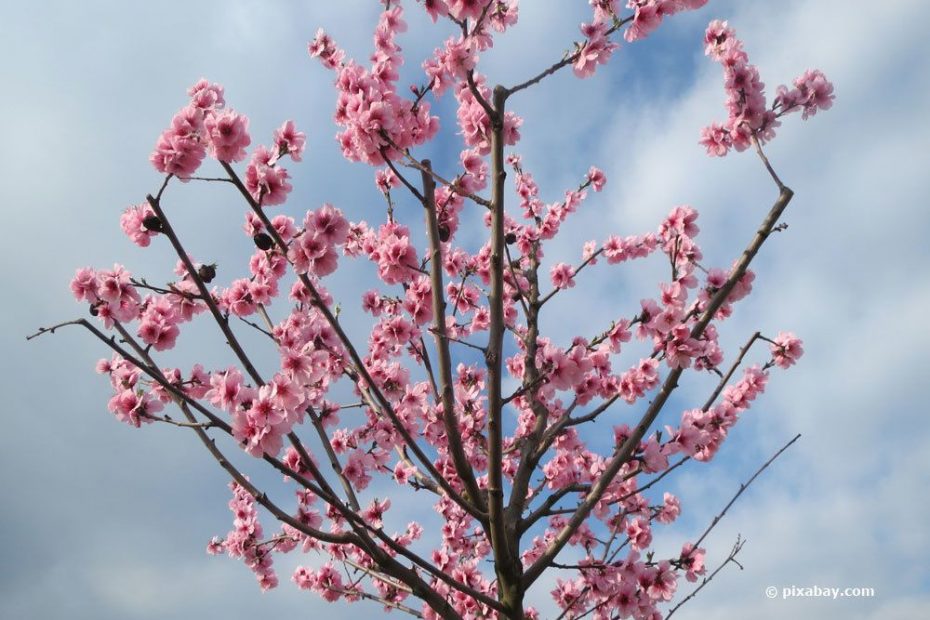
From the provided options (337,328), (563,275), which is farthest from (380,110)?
(563,275)

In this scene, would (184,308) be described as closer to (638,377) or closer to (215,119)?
(215,119)

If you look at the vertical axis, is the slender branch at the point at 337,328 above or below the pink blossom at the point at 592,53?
below

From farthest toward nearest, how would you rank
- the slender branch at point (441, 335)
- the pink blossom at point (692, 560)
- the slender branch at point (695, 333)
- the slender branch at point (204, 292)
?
the pink blossom at point (692, 560) < the slender branch at point (441, 335) < the slender branch at point (695, 333) < the slender branch at point (204, 292)

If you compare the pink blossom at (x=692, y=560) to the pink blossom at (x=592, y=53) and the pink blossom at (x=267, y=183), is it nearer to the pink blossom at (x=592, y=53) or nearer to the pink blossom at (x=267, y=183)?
the pink blossom at (x=592, y=53)

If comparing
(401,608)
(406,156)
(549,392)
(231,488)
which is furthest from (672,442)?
(231,488)

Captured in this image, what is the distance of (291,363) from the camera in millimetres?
4086

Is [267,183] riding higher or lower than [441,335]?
higher

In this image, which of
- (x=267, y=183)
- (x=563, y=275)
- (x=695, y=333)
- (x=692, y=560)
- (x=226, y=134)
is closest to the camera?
(x=226, y=134)

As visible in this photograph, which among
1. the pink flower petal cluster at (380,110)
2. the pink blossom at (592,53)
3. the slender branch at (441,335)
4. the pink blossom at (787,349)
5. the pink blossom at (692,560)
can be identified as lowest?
the pink blossom at (692,560)

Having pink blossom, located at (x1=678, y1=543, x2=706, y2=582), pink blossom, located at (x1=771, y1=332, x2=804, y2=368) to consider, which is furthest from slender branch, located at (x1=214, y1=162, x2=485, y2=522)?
pink blossom, located at (x1=771, y1=332, x2=804, y2=368)

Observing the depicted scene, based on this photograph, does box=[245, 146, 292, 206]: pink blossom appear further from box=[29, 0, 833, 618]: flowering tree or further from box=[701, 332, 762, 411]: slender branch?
box=[701, 332, 762, 411]: slender branch

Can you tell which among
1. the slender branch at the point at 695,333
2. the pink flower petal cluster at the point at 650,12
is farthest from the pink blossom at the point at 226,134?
the slender branch at the point at 695,333

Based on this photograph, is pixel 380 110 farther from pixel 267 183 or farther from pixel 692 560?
pixel 692 560

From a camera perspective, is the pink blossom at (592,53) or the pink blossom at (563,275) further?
the pink blossom at (563,275)
